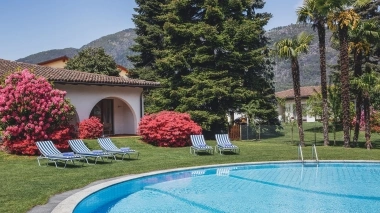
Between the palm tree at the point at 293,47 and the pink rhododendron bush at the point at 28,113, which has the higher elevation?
the palm tree at the point at 293,47

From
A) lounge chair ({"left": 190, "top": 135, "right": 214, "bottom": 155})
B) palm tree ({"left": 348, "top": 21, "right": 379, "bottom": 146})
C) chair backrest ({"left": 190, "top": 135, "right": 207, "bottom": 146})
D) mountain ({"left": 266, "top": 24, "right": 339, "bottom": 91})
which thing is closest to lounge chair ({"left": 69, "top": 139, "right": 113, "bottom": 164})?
lounge chair ({"left": 190, "top": 135, "right": 214, "bottom": 155})

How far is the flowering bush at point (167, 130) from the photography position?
76.3ft

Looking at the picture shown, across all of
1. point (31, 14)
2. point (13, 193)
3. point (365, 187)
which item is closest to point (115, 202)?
point (13, 193)

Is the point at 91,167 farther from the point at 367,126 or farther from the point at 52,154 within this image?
the point at 367,126

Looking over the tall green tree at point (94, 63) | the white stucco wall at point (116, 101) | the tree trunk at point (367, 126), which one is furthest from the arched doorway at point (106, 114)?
the tree trunk at point (367, 126)

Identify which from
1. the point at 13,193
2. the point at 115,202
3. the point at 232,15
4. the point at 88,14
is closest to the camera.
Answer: the point at 13,193

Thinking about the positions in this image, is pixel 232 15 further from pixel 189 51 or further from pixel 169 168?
pixel 169 168

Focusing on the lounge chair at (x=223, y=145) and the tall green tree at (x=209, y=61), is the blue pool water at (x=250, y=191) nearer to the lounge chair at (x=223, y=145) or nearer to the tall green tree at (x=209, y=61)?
the lounge chair at (x=223, y=145)

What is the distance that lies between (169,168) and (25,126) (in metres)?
7.59

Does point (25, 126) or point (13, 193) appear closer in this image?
point (13, 193)

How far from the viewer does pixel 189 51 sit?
99.3 feet

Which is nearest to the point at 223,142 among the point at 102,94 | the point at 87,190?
the point at 102,94

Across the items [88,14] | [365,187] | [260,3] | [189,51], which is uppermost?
[260,3]

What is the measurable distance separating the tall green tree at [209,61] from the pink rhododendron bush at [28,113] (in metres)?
11.5
